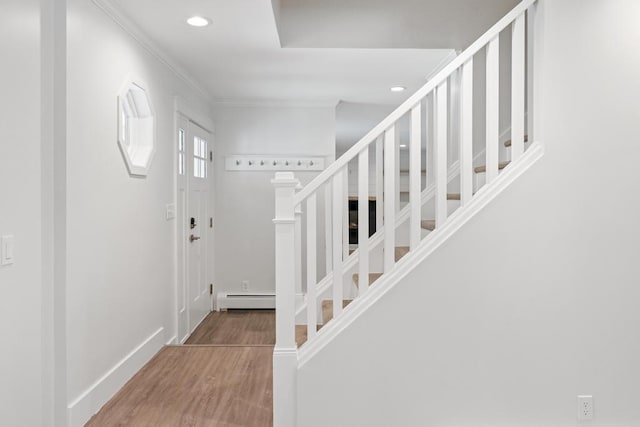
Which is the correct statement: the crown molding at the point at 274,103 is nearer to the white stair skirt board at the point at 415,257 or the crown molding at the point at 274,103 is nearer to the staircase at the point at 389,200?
the staircase at the point at 389,200

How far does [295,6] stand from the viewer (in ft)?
11.5

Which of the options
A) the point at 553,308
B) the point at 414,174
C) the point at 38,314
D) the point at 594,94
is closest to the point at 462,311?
the point at 553,308

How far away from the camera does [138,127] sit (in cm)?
327

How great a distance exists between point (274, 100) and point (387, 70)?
5.12 ft

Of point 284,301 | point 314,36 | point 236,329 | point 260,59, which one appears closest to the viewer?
point 284,301

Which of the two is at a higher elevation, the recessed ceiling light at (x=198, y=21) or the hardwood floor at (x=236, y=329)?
the recessed ceiling light at (x=198, y=21)

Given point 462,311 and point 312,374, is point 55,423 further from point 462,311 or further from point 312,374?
point 462,311

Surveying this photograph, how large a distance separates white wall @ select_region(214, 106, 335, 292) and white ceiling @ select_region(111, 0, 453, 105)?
8.4 inches

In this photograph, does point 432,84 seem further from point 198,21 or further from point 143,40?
point 143,40

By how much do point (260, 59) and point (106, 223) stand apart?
1.73 m

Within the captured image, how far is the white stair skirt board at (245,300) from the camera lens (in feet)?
17.2

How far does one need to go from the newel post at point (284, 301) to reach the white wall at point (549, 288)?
28 centimetres

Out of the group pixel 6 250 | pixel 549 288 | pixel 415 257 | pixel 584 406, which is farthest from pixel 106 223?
pixel 584 406

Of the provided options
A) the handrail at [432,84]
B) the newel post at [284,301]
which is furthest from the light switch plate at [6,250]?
the handrail at [432,84]
